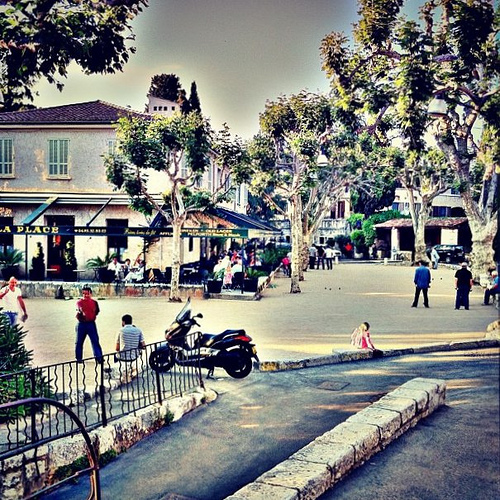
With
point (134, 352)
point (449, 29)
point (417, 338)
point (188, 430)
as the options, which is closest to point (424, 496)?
point (188, 430)

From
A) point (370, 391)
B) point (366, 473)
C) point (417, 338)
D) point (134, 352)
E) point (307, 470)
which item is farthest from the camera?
point (417, 338)

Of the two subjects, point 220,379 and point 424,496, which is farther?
point 220,379

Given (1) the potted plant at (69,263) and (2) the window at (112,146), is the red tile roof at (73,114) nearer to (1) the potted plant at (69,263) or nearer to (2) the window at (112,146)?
(2) the window at (112,146)

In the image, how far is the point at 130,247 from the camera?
15.0 feet

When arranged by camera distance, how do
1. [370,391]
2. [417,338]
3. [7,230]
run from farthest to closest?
[417,338], [370,391], [7,230]

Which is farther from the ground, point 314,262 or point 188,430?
point 314,262

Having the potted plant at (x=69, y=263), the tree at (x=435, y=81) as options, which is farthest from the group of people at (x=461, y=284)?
the potted plant at (x=69, y=263)

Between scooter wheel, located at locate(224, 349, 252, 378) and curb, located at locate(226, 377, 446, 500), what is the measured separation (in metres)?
1.55

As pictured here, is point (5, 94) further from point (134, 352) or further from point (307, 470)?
point (307, 470)

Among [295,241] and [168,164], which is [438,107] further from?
[168,164]

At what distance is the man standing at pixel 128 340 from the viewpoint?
4977 millimetres

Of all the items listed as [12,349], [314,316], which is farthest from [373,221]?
[12,349]

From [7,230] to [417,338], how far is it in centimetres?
414

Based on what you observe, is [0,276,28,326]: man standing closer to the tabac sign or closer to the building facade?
the building facade
